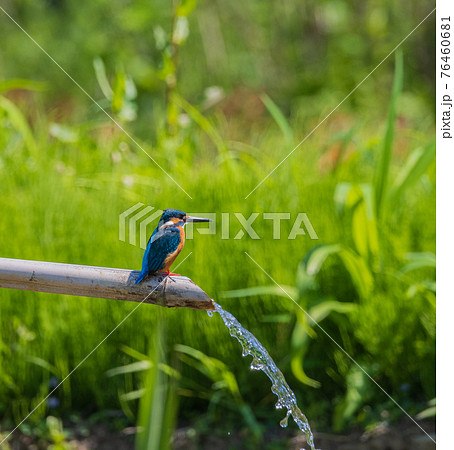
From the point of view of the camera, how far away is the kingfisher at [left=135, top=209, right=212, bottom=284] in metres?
1.04

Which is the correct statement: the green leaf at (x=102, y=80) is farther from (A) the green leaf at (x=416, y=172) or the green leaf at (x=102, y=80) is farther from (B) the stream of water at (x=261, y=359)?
(B) the stream of water at (x=261, y=359)

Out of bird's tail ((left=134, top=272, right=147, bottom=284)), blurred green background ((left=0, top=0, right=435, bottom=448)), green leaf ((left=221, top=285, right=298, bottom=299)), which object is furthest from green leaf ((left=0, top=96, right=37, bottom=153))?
bird's tail ((left=134, top=272, right=147, bottom=284))

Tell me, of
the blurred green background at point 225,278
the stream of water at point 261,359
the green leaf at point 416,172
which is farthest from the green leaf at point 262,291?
the green leaf at point 416,172

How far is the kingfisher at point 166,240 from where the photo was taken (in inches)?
40.8

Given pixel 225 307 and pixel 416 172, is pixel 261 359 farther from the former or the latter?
pixel 416 172

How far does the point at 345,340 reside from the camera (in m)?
2.07

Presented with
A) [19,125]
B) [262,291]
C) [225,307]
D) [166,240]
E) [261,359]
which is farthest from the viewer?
[19,125]

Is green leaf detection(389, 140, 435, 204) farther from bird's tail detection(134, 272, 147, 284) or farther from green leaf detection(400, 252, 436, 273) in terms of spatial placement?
bird's tail detection(134, 272, 147, 284)

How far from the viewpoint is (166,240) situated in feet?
3.41

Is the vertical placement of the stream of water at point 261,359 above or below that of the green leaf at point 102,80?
below

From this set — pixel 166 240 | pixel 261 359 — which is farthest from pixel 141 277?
pixel 261 359

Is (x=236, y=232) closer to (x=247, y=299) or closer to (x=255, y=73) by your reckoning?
(x=247, y=299)

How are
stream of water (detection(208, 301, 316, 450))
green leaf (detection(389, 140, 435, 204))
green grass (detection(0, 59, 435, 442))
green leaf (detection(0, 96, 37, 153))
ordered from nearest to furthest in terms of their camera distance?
1. stream of water (detection(208, 301, 316, 450))
2. green grass (detection(0, 59, 435, 442))
3. green leaf (detection(389, 140, 435, 204))
4. green leaf (detection(0, 96, 37, 153))

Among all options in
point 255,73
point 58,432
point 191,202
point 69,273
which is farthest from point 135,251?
point 255,73
